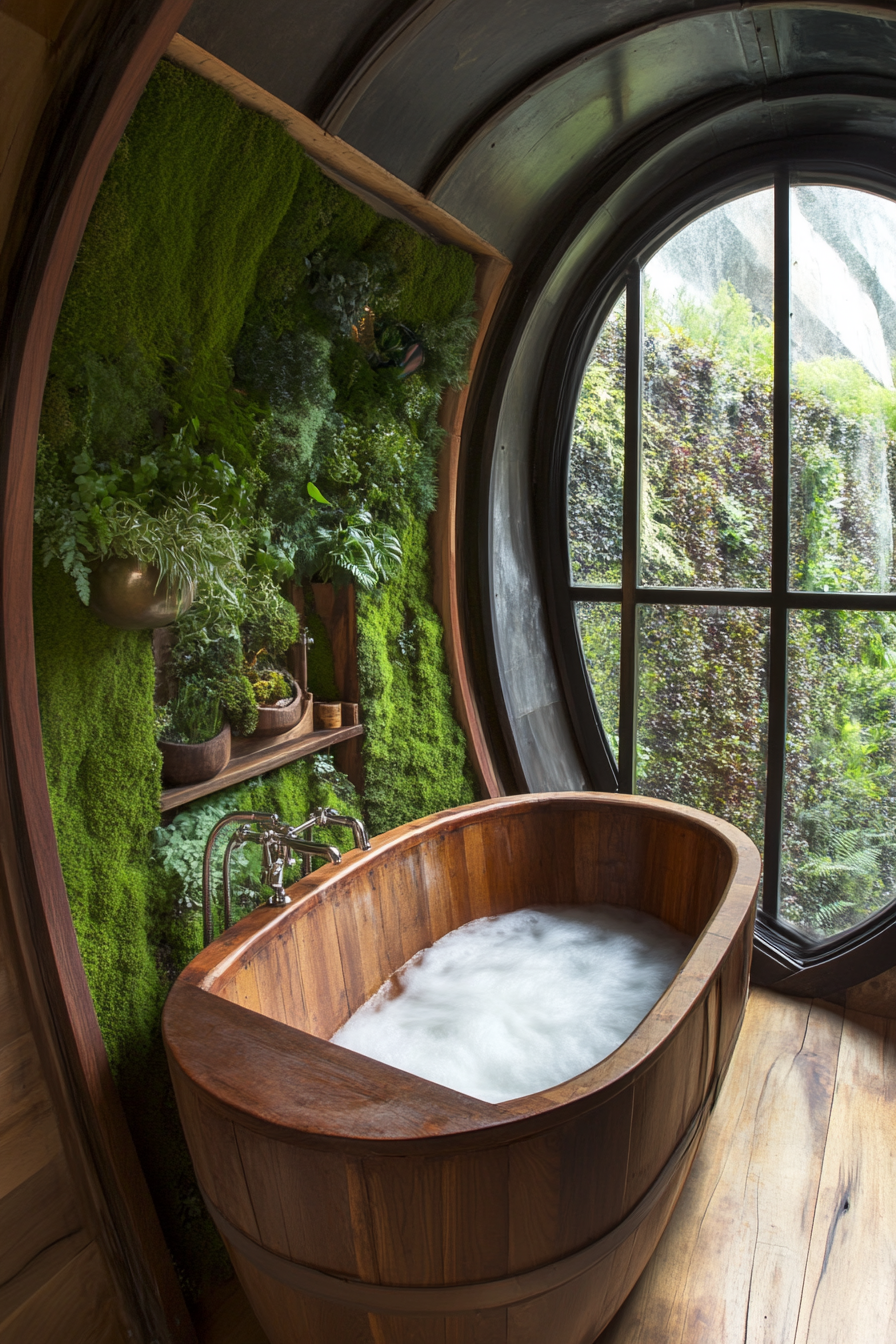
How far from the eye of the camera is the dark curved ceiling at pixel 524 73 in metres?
1.98

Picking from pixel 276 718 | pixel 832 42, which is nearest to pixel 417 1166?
pixel 276 718

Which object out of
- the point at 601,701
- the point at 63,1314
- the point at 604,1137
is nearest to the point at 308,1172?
the point at 604,1137

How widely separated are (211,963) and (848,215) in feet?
10.5

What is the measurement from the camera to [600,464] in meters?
3.64

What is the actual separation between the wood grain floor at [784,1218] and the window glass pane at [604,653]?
4.37ft

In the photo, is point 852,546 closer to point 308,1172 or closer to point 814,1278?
point 814,1278

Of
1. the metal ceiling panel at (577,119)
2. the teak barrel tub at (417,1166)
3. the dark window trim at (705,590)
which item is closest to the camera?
the teak barrel tub at (417,1166)

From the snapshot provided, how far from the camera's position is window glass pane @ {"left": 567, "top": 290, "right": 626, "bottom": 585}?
11.7ft

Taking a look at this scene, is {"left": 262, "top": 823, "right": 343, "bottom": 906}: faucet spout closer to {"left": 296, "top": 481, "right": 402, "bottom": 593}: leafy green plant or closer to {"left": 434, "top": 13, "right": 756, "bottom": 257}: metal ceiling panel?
{"left": 296, "top": 481, "right": 402, "bottom": 593}: leafy green plant

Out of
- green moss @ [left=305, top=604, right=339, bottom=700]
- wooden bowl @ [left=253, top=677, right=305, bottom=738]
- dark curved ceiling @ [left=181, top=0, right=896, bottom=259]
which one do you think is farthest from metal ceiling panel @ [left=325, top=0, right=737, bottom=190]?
wooden bowl @ [left=253, top=677, right=305, bottom=738]

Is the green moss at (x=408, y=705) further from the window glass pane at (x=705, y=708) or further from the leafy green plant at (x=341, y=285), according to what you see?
the window glass pane at (x=705, y=708)

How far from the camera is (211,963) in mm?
1828

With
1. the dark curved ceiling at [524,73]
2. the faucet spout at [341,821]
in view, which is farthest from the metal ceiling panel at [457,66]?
the faucet spout at [341,821]

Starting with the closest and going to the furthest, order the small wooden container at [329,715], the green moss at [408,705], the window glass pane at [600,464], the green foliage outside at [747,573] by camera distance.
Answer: the small wooden container at [329,715] < the green moss at [408,705] < the green foliage outside at [747,573] < the window glass pane at [600,464]
